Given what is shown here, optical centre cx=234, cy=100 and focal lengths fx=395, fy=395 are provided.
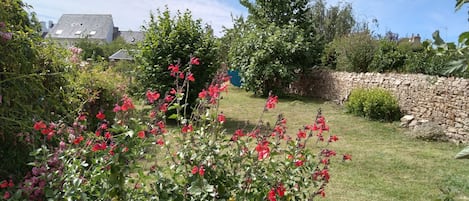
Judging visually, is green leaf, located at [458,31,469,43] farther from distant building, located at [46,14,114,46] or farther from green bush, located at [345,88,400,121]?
distant building, located at [46,14,114,46]

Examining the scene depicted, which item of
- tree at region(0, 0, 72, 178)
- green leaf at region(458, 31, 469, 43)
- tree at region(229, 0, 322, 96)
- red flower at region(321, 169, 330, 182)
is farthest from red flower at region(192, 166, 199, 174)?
tree at region(229, 0, 322, 96)

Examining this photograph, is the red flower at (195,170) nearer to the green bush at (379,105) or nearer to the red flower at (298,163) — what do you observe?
the red flower at (298,163)

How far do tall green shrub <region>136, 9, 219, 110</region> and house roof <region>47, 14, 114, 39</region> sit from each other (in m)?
42.6

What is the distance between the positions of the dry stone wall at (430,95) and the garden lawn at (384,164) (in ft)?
1.99

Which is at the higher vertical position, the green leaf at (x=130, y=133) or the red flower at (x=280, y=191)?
the green leaf at (x=130, y=133)

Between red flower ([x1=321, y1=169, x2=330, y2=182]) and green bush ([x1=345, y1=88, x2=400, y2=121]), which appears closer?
red flower ([x1=321, y1=169, x2=330, y2=182])

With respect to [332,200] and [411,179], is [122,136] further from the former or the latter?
[411,179]

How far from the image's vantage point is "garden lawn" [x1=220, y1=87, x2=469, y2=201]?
14.6ft

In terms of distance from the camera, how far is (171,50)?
848 cm

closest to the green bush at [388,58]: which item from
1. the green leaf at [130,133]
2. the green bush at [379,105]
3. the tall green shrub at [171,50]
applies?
the green bush at [379,105]

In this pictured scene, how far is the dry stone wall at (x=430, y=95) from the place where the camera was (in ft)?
24.9

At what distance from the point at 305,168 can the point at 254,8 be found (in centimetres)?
1500

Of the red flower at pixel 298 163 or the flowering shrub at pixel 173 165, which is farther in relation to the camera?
the red flower at pixel 298 163

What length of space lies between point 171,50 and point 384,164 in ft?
16.0
